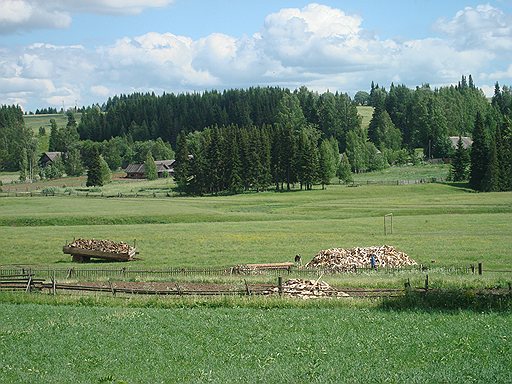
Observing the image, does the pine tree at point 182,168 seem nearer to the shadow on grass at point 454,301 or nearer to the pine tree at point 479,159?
the pine tree at point 479,159

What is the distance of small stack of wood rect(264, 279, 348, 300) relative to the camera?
31.9 m

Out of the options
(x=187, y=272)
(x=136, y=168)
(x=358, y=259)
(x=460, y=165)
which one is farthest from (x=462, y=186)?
(x=136, y=168)

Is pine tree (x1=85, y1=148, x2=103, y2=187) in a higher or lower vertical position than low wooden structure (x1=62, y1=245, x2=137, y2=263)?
higher

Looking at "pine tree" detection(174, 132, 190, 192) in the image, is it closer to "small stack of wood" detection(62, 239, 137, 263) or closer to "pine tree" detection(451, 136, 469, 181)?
"pine tree" detection(451, 136, 469, 181)

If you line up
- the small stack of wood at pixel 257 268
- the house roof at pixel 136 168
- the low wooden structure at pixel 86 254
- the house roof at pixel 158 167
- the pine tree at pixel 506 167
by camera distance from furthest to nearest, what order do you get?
the house roof at pixel 158 167, the house roof at pixel 136 168, the pine tree at pixel 506 167, the low wooden structure at pixel 86 254, the small stack of wood at pixel 257 268

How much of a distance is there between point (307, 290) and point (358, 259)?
13.3m

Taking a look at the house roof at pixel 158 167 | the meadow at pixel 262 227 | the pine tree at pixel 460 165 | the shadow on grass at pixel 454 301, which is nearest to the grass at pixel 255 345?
the shadow on grass at pixel 454 301

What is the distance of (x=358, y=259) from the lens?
4503 cm

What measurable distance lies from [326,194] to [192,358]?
90.7 m

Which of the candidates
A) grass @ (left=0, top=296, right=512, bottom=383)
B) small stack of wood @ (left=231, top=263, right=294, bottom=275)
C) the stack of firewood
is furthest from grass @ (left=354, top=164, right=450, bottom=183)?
grass @ (left=0, top=296, right=512, bottom=383)

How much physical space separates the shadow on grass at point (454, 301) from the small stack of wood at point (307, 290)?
9.72ft

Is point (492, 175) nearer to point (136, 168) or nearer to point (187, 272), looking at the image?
point (187, 272)

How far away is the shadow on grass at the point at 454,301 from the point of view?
2808cm

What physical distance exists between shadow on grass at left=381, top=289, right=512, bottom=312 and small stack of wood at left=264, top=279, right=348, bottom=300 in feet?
9.72
